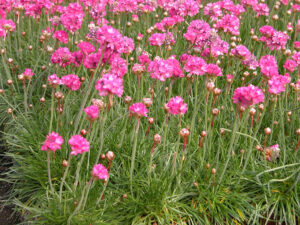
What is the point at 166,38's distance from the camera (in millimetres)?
3395

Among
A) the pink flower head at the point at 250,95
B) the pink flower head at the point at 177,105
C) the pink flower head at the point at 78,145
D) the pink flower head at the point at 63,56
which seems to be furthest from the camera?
the pink flower head at the point at 63,56

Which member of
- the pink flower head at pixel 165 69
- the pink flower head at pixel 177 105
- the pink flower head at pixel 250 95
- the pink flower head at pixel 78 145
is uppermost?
the pink flower head at pixel 250 95

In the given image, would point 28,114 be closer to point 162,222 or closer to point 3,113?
point 3,113

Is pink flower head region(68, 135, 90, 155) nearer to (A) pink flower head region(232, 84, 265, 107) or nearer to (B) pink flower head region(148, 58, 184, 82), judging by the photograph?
(B) pink flower head region(148, 58, 184, 82)

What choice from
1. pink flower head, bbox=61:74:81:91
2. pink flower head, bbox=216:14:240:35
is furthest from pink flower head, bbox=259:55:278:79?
pink flower head, bbox=61:74:81:91

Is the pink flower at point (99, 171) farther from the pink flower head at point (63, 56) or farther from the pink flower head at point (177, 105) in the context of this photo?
the pink flower head at point (63, 56)

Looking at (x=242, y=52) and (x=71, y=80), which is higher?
(x=242, y=52)

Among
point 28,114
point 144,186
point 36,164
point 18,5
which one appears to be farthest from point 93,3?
point 144,186

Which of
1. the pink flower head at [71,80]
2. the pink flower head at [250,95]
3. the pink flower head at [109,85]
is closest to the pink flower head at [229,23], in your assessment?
the pink flower head at [250,95]

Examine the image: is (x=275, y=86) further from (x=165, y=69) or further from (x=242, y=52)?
(x=165, y=69)

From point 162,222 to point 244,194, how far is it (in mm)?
570

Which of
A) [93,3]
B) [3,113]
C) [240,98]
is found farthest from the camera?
[93,3]

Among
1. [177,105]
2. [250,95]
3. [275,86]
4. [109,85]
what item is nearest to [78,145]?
[109,85]

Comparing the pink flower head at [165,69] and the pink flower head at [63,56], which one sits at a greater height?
the pink flower head at [165,69]
